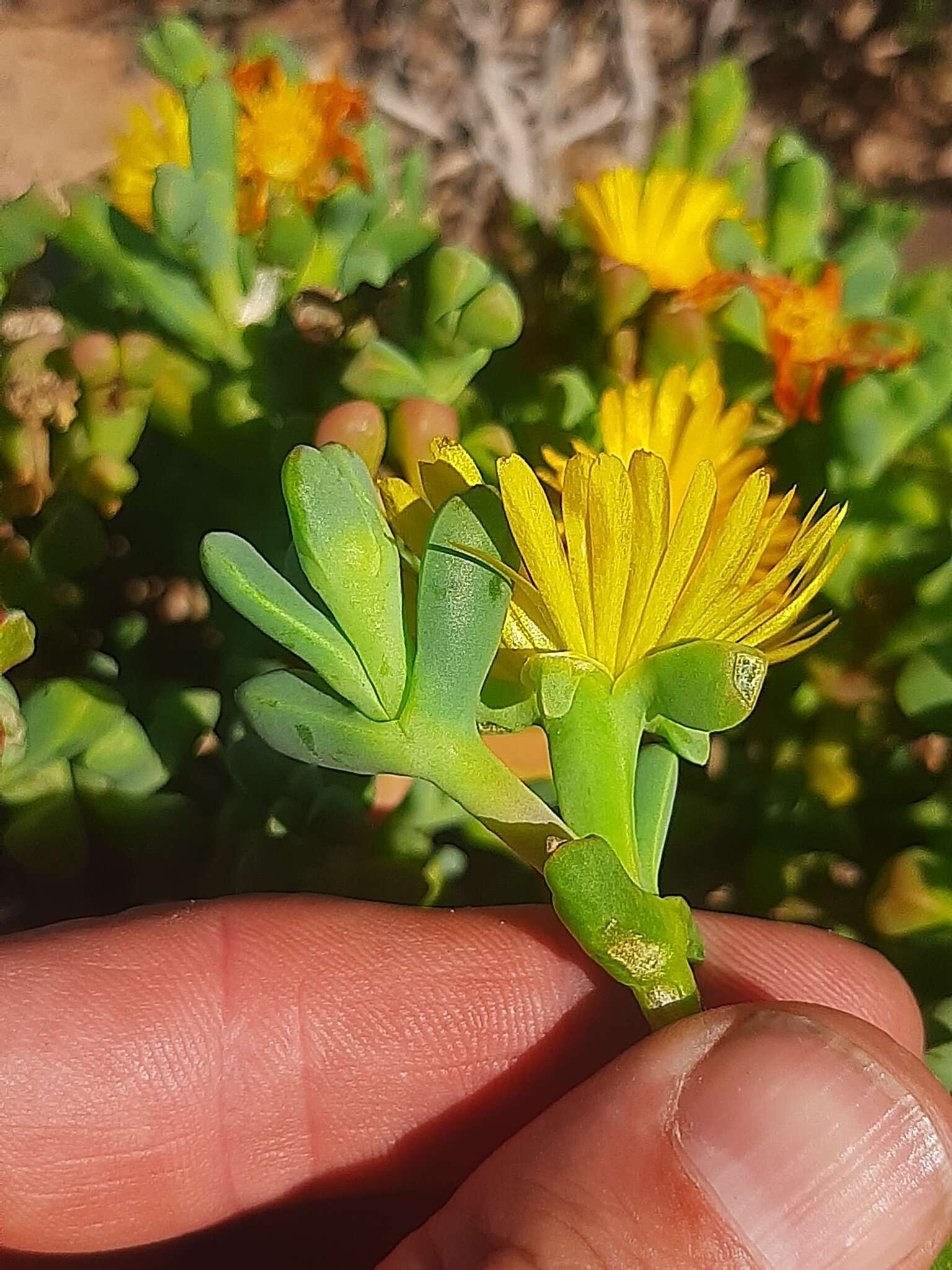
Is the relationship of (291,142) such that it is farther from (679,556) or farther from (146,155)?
(679,556)

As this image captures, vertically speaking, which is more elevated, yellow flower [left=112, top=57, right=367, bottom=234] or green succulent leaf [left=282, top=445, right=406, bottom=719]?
yellow flower [left=112, top=57, right=367, bottom=234]

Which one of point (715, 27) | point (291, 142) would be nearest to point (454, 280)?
point (291, 142)

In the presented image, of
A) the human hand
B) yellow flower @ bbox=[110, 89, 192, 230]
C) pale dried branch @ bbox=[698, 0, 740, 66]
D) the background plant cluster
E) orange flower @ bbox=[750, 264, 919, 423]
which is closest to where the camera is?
the human hand

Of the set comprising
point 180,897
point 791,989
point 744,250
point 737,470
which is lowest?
point 180,897

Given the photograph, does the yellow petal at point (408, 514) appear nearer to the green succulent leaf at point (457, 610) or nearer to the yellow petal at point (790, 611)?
the green succulent leaf at point (457, 610)

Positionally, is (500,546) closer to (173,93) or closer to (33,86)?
(173,93)

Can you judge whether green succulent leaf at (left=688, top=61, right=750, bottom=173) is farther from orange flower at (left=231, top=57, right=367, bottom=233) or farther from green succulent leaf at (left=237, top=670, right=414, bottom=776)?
green succulent leaf at (left=237, top=670, right=414, bottom=776)

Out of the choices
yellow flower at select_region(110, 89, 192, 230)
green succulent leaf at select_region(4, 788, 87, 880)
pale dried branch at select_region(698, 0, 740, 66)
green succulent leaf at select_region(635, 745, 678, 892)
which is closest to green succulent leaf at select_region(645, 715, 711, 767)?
green succulent leaf at select_region(635, 745, 678, 892)

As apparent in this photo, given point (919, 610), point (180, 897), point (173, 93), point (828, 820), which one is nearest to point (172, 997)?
point (180, 897)
